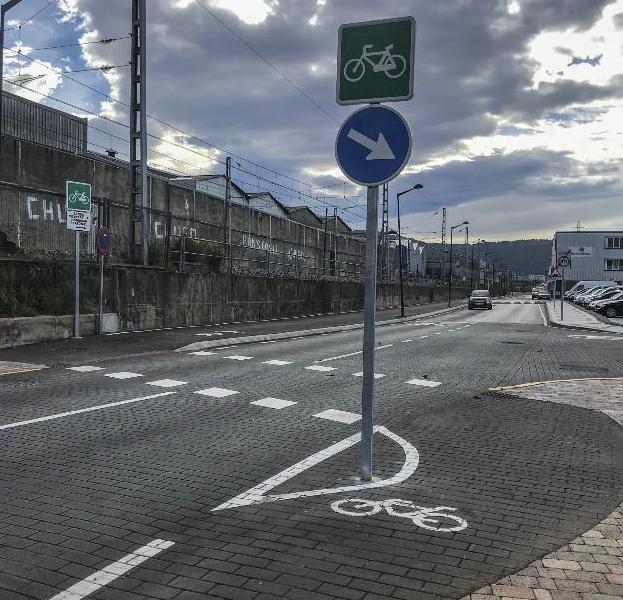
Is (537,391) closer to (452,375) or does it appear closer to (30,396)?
(452,375)

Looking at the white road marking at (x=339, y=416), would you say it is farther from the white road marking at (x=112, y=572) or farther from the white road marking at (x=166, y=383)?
the white road marking at (x=112, y=572)

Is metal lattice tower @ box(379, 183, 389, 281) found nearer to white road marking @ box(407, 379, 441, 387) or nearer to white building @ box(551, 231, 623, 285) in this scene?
white road marking @ box(407, 379, 441, 387)

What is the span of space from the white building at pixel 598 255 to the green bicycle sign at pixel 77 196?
10675cm

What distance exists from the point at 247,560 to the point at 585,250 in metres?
119

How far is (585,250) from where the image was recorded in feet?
364

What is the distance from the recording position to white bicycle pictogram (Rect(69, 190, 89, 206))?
16.1 m

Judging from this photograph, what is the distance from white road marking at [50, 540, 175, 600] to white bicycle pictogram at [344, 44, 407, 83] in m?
4.00

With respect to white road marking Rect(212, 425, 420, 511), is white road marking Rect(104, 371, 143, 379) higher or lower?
higher

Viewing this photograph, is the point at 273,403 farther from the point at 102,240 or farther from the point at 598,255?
the point at 598,255

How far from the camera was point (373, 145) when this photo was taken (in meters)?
5.16

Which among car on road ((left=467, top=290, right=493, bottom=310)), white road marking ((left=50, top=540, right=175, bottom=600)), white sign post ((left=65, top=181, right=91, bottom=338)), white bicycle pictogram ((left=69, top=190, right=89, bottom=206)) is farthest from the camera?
car on road ((left=467, top=290, right=493, bottom=310))

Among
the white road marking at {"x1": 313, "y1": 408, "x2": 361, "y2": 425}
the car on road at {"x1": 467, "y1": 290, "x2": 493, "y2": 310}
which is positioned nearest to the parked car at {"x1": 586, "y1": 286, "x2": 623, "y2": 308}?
the car on road at {"x1": 467, "y1": 290, "x2": 493, "y2": 310}

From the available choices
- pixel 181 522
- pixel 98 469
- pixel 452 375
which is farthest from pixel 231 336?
pixel 181 522

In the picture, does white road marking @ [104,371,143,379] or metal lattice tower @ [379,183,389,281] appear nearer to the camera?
white road marking @ [104,371,143,379]
